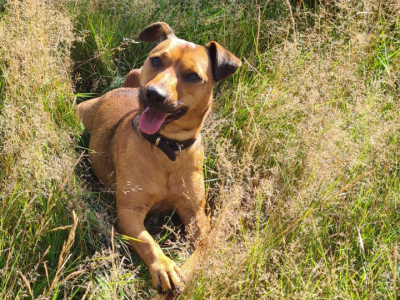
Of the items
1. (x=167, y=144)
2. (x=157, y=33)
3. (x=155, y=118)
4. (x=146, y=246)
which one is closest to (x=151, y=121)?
(x=155, y=118)

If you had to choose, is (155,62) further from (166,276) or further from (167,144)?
(166,276)

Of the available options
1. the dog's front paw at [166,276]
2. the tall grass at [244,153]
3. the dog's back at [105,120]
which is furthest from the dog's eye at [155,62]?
the dog's front paw at [166,276]

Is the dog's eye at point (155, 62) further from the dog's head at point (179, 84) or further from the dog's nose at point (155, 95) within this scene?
the dog's nose at point (155, 95)

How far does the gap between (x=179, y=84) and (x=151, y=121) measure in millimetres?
307

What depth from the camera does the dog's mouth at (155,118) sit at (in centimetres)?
381

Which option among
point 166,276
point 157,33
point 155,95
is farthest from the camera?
point 157,33

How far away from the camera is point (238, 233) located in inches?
153

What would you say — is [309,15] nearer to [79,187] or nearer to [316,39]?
[316,39]

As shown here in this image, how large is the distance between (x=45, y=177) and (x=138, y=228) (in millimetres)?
684

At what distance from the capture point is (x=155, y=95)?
3654 mm

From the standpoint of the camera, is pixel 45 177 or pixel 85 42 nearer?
pixel 45 177

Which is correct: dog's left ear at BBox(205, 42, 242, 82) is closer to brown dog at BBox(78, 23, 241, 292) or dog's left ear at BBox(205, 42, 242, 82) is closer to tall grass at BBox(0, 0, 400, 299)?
brown dog at BBox(78, 23, 241, 292)

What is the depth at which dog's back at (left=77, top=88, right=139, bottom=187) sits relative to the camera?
4.48 metres

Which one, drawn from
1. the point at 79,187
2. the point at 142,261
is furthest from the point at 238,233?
the point at 79,187
